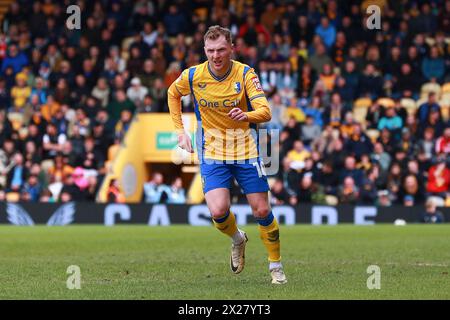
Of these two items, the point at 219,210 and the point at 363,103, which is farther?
the point at 363,103

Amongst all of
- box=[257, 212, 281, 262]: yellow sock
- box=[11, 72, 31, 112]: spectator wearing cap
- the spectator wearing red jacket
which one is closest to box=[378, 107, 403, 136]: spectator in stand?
the spectator wearing red jacket

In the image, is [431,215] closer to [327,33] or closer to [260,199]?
[327,33]

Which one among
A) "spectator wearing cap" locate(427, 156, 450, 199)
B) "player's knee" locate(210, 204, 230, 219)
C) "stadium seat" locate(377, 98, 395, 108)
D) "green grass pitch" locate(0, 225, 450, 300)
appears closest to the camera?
"green grass pitch" locate(0, 225, 450, 300)

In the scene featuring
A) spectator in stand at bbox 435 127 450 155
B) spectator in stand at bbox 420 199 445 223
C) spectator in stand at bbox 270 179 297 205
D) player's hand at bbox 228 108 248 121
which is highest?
player's hand at bbox 228 108 248 121

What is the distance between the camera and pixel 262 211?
1065cm

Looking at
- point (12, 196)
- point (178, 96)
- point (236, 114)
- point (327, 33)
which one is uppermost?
point (327, 33)

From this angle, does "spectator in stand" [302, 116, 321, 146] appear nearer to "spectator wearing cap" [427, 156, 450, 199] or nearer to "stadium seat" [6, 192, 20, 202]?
"spectator wearing cap" [427, 156, 450, 199]

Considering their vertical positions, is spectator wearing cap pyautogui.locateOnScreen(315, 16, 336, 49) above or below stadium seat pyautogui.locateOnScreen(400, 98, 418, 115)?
above

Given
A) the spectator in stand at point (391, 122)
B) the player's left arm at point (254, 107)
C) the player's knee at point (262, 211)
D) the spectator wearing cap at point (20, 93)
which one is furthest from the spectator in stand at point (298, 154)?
the player's left arm at point (254, 107)

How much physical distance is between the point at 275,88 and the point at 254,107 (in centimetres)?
1472

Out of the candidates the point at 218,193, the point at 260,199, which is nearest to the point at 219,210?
A: the point at 218,193

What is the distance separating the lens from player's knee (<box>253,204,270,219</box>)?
10.6 meters
